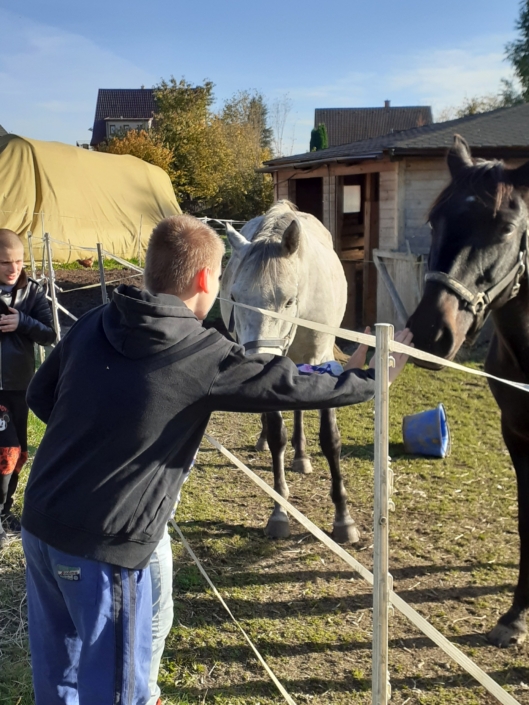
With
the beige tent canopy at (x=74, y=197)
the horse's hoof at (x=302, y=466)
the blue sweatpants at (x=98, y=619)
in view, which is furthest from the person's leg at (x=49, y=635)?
the beige tent canopy at (x=74, y=197)

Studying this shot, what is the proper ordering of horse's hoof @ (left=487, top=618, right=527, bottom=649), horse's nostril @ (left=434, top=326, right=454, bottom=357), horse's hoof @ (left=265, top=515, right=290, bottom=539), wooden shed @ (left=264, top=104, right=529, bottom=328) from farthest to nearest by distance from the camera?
wooden shed @ (left=264, top=104, right=529, bottom=328) < horse's hoof @ (left=265, top=515, right=290, bottom=539) < horse's hoof @ (left=487, top=618, right=527, bottom=649) < horse's nostril @ (left=434, top=326, right=454, bottom=357)

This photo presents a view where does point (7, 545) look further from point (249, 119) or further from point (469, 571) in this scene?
point (249, 119)

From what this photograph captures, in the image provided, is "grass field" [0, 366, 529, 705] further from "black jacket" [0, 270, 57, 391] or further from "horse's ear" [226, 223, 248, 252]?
"horse's ear" [226, 223, 248, 252]

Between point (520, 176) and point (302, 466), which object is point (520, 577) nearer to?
point (520, 176)

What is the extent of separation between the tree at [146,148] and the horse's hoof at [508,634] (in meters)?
28.6

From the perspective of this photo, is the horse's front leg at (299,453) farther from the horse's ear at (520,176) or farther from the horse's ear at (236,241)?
the horse's ear at (520,176)

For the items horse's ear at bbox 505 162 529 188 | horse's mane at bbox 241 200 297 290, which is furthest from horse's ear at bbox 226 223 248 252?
horse's ear at bbox 505 162 529 188

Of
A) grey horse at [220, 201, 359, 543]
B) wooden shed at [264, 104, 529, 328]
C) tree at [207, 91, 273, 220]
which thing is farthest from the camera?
tree at [207, 91, 273, 220]

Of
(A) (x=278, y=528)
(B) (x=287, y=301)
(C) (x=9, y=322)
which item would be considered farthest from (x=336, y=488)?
(C) (x=9, y=322)

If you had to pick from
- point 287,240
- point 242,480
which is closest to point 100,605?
point 287,240

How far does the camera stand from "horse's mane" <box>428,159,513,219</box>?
8.13ft

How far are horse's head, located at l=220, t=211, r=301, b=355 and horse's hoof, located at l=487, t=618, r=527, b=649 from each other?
182cm

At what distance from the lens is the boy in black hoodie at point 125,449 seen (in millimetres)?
1633

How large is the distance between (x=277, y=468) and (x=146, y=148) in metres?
27.3
